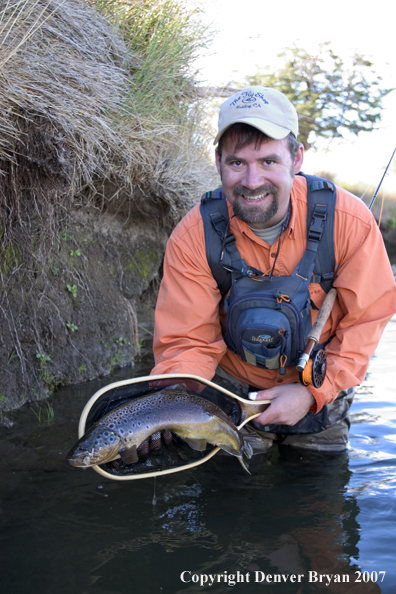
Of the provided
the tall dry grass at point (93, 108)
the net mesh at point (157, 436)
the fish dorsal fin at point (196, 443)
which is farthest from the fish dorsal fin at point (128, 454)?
the tall dry grass at point (93, 108)

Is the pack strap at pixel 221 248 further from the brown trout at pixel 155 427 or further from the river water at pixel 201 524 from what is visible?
the river water at pixel 201 524

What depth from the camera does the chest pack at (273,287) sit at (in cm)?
344

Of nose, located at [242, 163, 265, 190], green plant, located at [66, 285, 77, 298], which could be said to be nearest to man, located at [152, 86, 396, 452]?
nose, located at [242, 163, 265, 190]

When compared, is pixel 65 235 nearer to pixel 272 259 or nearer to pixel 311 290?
pixel 272 259

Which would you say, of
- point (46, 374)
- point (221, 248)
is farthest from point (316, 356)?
point (46, 374)

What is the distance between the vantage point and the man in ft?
11.0

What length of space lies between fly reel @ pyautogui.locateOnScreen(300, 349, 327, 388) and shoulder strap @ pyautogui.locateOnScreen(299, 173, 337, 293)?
474mm

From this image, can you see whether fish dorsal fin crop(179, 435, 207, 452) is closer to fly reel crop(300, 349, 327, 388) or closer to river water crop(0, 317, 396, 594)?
river water crop(0, 317, 396, 594)

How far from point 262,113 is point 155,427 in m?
2.00

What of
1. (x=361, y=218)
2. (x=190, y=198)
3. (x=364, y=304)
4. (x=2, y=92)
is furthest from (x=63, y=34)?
(x=364, y=304)

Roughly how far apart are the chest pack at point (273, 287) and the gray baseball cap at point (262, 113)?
487 mm

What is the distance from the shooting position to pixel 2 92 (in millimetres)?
3793

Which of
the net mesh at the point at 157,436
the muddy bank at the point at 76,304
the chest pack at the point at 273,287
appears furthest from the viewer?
the muddy bank at the point at 76,304

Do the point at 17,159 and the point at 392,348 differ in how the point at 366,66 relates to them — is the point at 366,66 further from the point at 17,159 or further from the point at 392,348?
the point at 17,159
